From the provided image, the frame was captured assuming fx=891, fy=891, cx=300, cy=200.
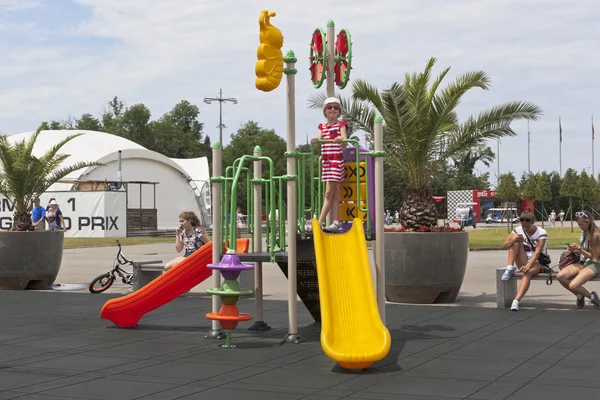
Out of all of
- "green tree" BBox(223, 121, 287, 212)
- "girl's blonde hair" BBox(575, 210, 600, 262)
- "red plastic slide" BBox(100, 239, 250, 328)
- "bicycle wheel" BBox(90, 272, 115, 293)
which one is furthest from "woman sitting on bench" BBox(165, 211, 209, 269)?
"green tree" BBox(223, 121, 287, 212)

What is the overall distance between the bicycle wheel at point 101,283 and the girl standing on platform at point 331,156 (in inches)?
249

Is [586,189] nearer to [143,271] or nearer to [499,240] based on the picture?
[499,240]

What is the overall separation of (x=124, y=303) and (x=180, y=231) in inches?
117

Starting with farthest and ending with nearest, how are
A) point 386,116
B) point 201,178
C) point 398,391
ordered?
point 201,178, point 386,116, point 398,391

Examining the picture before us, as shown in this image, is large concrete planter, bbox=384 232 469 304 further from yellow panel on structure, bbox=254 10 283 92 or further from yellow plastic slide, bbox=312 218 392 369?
yellow panel on structure, bbox=254 10 283 92

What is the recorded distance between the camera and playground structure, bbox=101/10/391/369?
8.12m

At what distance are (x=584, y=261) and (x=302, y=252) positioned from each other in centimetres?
413

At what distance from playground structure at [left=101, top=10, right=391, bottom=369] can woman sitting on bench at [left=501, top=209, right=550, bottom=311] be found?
289 centimetres

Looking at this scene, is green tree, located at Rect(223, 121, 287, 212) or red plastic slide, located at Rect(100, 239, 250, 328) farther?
green tree, located at Rect(223, 121, 287, 212)

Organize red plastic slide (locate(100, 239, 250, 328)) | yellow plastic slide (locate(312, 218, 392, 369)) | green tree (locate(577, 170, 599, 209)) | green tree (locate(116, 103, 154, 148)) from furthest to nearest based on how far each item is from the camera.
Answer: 1. green tree (locate(116, 103, 154, 148))
2. green tree (locate(577, 170, 599, 209))
3. red plastic slide (locate(100, 239, 250, 328))
4. yellow plastic slide (locate(312, 218, 392, 369))

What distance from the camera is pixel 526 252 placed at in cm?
1220

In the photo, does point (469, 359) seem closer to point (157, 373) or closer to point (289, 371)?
point (289, 371)

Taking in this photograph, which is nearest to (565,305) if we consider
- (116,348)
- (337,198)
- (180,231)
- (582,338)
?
(582,338)

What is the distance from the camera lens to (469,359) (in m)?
7.93
